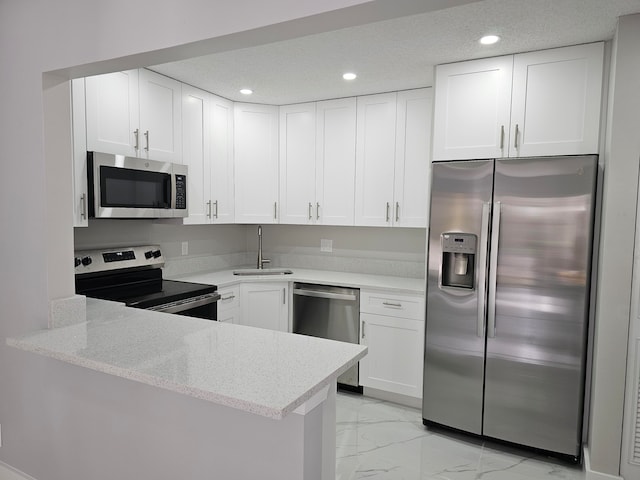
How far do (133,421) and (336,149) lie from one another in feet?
8.52

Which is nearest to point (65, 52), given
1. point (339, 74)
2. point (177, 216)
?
point (177, 216)

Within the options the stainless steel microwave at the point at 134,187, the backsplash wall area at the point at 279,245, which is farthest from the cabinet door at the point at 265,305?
the stainless steel microwave at the point at 134,187

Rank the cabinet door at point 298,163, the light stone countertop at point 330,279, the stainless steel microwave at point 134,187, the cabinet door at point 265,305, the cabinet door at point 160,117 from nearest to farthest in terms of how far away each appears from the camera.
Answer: the stainless steel microwave at point 134,187, the cabinet door at point 160,117, the light stone countertop at point 330,279, the cabinet door at point 265,305, the cabinet door at point 298,163

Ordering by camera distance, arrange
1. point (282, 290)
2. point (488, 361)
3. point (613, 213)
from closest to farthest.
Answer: point (613, 213)
point (488, 361)
point (282, 290)

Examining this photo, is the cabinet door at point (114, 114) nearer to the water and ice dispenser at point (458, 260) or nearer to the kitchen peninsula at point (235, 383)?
the kitchen peninsula at point (235, 383)

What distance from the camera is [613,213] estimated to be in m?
2.15

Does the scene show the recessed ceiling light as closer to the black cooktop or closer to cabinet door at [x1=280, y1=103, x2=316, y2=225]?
cabinet door at [x1=280, y1=103, x2=316, y2=225]

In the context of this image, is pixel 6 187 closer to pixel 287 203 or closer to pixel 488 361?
pixel 287 203

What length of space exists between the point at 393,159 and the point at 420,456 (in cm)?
214

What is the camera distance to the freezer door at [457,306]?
2582mm

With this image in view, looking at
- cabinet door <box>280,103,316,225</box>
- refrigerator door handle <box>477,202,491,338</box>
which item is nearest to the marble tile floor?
refrigerator door handle <box>477,202,491,338</box>

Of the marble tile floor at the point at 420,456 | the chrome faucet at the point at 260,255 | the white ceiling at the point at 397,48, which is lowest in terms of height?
the marble tile floor at the point at 420,456

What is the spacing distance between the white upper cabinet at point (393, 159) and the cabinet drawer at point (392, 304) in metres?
0.59

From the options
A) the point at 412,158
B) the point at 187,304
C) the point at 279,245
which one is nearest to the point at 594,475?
the point at 412,158
